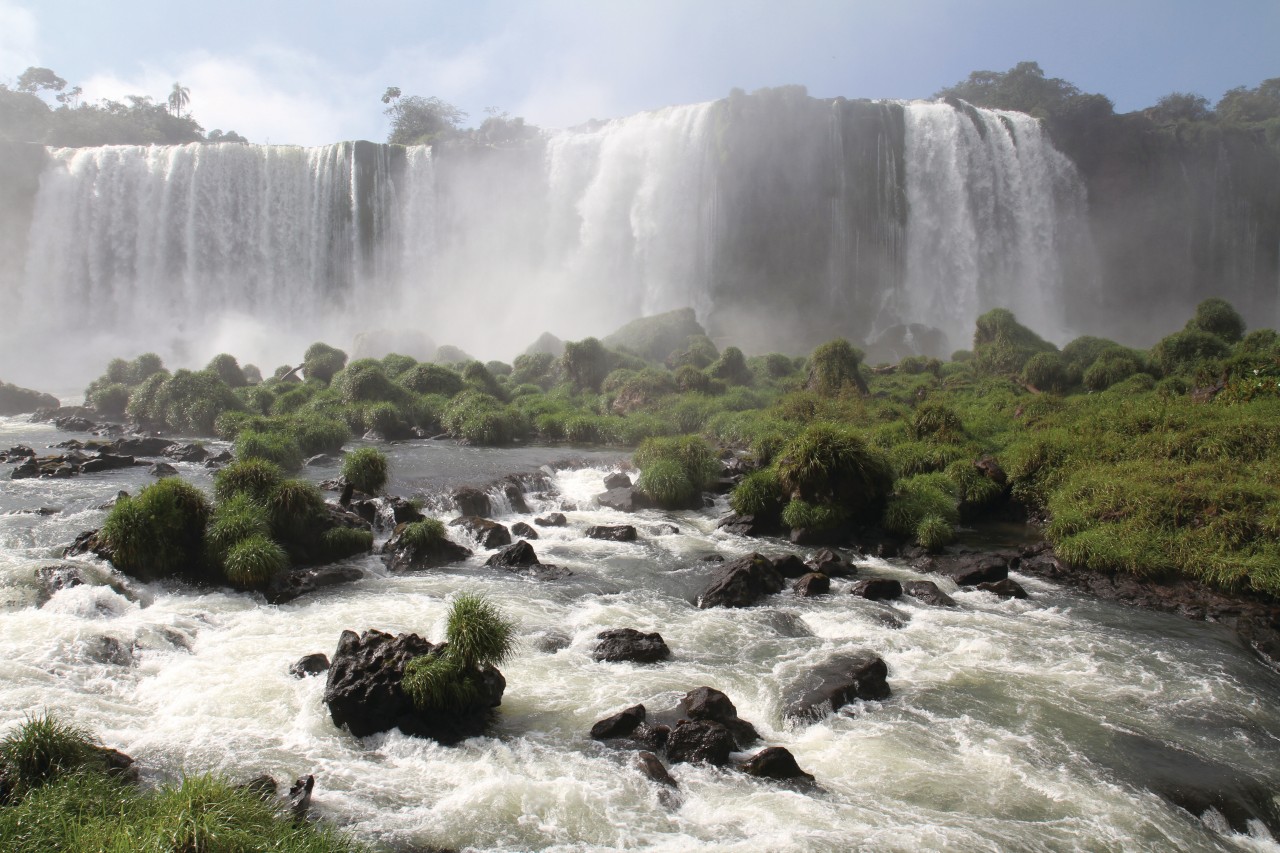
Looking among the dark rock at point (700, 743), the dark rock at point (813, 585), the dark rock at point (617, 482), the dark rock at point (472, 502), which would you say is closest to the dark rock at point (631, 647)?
the dark rock at point (700, 743)

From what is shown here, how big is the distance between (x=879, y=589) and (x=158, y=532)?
1160cm

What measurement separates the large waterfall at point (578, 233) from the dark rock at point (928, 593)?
42721mm

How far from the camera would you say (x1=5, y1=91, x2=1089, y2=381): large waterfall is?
51719mm

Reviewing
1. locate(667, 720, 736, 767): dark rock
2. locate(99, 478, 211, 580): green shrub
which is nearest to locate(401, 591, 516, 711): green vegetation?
locate(667, 720, 736, 767): dark rock

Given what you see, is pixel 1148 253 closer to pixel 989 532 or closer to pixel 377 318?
pixel 989 532

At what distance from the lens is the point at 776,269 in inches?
2265

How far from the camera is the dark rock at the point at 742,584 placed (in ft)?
39.5

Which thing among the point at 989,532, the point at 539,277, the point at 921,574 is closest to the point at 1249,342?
the point at 989,532

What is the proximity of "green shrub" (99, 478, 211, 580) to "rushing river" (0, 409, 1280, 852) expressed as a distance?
373 mm

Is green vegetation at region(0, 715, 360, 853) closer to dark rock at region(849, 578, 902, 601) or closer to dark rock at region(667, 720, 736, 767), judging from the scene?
dark rock at region(667, 720, 736, 767)

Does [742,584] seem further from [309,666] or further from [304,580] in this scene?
[304,580]

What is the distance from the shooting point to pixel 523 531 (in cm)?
1630

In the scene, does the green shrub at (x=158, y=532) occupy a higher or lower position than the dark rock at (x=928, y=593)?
higher

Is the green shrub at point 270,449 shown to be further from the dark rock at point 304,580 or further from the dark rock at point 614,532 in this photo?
the dark rock at point 614,532
